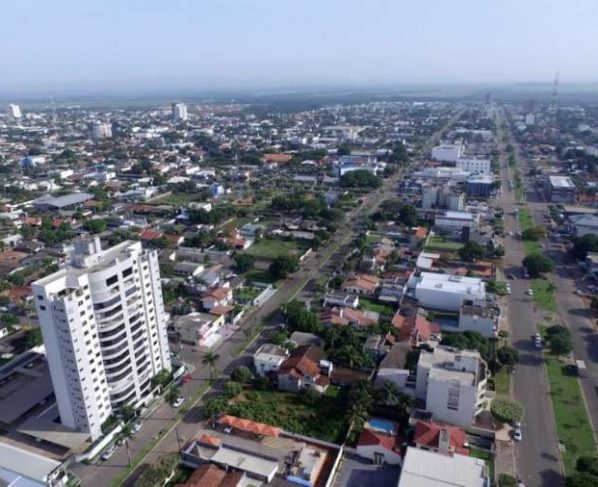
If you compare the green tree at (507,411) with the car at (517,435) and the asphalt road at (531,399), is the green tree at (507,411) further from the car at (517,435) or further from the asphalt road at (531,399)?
the asphalt road at (531,399)

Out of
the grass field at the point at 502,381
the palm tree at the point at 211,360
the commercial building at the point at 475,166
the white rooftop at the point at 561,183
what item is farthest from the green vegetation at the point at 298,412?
the commercial building at the point at 475,166

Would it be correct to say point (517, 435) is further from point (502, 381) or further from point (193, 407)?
point (193, 407)

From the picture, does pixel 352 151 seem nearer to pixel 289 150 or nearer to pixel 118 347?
pixel 289 150

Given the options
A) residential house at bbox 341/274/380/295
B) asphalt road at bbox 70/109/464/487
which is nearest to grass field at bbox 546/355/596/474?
residential house at bbox 341/274/380/295

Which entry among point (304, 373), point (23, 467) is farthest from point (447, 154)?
point (23, 467)

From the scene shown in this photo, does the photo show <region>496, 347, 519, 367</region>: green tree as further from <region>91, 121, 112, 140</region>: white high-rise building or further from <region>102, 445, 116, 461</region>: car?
<region>91, 121, 112, 140</region>: white high-rise building
